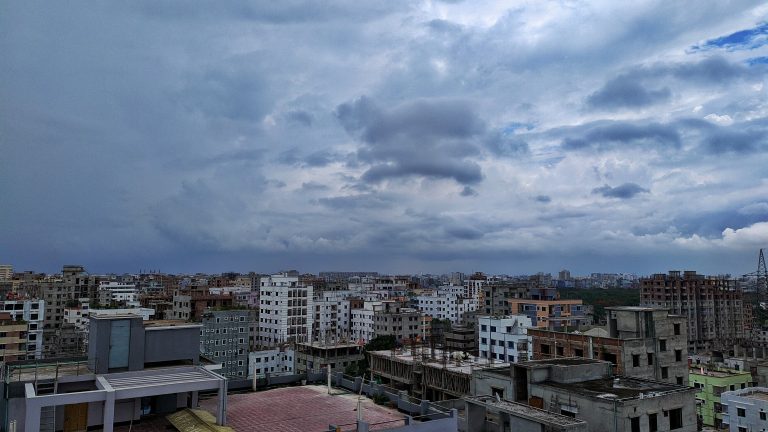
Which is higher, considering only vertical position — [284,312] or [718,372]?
[284,312]

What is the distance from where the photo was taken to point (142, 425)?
2009 centimetres

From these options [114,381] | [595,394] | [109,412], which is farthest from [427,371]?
[109,412]

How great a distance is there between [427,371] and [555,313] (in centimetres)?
3115

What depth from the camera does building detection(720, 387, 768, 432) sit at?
4659cm

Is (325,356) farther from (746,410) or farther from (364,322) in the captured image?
(746,410)

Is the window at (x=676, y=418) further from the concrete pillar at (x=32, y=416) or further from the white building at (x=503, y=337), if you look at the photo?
the white building at (x=503, y=337)

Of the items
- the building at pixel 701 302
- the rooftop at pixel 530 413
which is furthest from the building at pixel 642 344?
the building at pixel 701 302

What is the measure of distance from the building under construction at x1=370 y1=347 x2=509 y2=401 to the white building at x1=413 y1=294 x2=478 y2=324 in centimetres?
6251

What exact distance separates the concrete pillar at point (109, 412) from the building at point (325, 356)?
60.4m

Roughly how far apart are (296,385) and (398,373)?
134 ft

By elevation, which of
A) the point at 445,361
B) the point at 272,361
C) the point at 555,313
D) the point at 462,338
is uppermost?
the point at 555,313

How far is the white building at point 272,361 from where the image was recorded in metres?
76.4

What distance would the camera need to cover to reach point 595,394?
97.9 ft

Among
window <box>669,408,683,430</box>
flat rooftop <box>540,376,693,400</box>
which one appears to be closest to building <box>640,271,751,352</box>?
flat rooftop <box>540,376,693,400</box>
